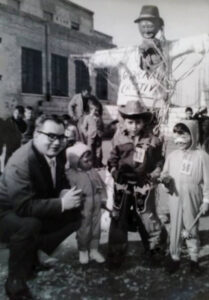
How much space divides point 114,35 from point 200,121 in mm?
433

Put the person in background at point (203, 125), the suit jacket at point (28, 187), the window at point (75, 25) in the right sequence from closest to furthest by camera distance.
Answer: the suit jacket at point (28, 187) → the window at point (75, 25) → the person in background at point (203, 125)

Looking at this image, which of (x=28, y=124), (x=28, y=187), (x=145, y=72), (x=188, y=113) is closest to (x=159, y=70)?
(x=145, y=72)

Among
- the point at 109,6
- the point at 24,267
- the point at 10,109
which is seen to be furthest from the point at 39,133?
the point at 109,6

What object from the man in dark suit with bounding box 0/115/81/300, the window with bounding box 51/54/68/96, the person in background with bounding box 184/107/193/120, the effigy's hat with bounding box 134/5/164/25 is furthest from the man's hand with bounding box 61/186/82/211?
the effigy's hat with bounding box 134/5/164/25

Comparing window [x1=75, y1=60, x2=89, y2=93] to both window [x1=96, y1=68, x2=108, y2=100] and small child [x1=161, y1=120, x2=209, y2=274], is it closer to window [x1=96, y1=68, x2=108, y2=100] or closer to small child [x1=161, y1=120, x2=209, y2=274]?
window [x1=96, y1=68, x2=108, y2=100]

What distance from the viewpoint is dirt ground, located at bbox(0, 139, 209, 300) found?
46.9 inches

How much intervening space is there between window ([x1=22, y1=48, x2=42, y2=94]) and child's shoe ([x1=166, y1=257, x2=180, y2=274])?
29.0 inches

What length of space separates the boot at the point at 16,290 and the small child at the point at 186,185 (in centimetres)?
49

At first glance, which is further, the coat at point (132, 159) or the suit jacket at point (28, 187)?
the coat at point (132, 159)

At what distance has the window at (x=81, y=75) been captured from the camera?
125 cm

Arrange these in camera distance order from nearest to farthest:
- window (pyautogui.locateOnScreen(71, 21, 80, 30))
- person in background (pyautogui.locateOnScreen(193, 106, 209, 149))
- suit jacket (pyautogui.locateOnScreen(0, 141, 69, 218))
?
suit jacket (pyautogui.locateOnScreen(0, 141, 69, 218)) → window (pyautogui.locateOnScreen(71, 21, 80, 30)) → person in background (pyautogui.locateOnScreen(193, 106, 209, 149))

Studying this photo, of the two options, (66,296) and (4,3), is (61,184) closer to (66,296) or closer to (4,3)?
(66,296)

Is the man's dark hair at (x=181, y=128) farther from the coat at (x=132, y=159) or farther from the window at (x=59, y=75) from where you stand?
the window at (x=59, y=75)

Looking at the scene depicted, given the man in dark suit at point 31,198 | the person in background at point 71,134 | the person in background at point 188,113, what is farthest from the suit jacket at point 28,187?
the person in background at point 188,113
